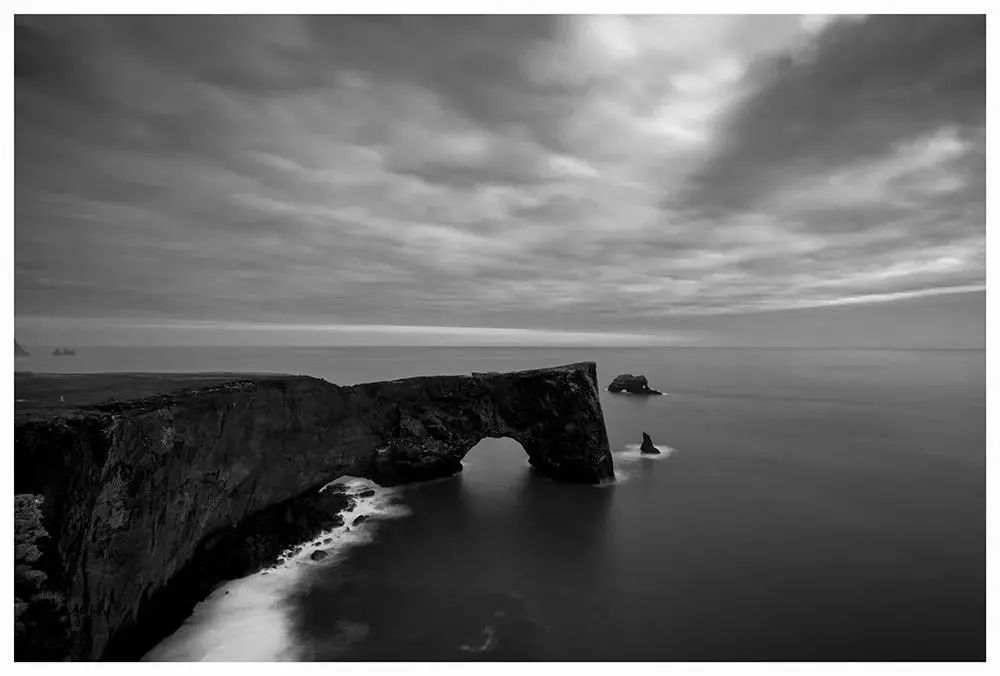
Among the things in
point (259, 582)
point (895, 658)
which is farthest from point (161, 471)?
point (895, 658)

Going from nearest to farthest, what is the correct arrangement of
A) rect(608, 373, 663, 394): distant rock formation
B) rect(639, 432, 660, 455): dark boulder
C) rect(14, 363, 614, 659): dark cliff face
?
rect(14, 363, 614, 659): dark cliff face → rect(639, 432, 660, 455): dark boulder → rect(608, 373, 663, 394): distant rock formation

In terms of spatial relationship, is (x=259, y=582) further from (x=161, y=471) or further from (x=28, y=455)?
(x=28, y=455)

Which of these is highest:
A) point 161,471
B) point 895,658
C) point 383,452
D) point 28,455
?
point 28,455

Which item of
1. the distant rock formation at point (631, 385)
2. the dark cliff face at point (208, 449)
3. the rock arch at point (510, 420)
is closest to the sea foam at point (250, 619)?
the dark cliff face at point (208, 449)

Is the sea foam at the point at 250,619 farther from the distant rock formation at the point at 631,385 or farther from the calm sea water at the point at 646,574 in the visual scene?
the distant rock formation at the point at 631,385

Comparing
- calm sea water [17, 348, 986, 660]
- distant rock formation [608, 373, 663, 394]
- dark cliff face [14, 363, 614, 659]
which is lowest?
calm sea water [17, 348, 986, 660]

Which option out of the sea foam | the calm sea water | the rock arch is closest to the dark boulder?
the calm sea water

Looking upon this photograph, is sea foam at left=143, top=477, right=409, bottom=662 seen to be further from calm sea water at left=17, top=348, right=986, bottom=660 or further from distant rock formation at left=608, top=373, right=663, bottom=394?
distant rock formation at left=608, top=373, right=663, bottom=394

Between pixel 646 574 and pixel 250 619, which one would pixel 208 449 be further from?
pixel 646 574

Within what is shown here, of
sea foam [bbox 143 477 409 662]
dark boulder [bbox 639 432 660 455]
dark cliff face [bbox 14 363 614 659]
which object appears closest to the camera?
dark cliff face [bbox 14 363 614 659]
